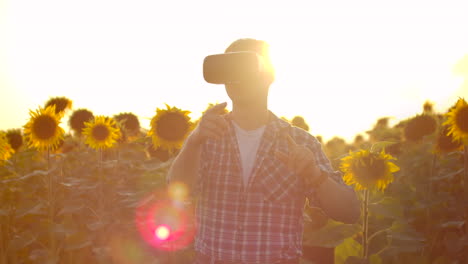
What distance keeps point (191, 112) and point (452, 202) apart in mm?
3587

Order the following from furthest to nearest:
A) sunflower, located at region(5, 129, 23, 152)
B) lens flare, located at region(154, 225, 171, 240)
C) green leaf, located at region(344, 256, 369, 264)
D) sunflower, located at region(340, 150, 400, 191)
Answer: sunflower, located at region(5, 129, 23, 152) → lens flare, located at region(154, 225, 171, 240) → sunflower, located at region(340, 150, 400, 191) → green leaf, located at region(344, 256, 369, 264)

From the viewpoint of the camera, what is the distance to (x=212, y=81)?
236 cm

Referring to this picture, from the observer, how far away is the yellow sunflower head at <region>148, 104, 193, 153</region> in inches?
156

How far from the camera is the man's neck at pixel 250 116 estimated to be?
265 centimetres

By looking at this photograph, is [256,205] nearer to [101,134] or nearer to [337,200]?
[337,200]

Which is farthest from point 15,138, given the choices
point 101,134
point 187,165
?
point 187,165

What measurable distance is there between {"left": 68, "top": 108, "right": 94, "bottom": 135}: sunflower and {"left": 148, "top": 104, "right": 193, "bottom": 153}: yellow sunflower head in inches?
91.4

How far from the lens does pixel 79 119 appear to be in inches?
231

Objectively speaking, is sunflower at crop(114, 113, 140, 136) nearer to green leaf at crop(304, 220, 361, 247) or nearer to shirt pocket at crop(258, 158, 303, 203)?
green leaf at crop(304, 220, 361, 247)

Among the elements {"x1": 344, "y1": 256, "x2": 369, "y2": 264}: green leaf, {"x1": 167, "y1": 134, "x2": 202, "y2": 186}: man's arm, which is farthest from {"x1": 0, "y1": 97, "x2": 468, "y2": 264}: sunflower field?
{"x1": 167, "y1": 134, "x2": 202, "y2": 186}: man's arm

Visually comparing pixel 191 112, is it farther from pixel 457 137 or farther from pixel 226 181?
pixel 457 137

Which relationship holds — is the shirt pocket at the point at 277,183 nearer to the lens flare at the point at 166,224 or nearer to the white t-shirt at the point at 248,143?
the white t-shirt at the point at 248,143

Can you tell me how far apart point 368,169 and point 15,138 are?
6.15 metres

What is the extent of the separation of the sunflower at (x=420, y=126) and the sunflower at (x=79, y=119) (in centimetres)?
549
